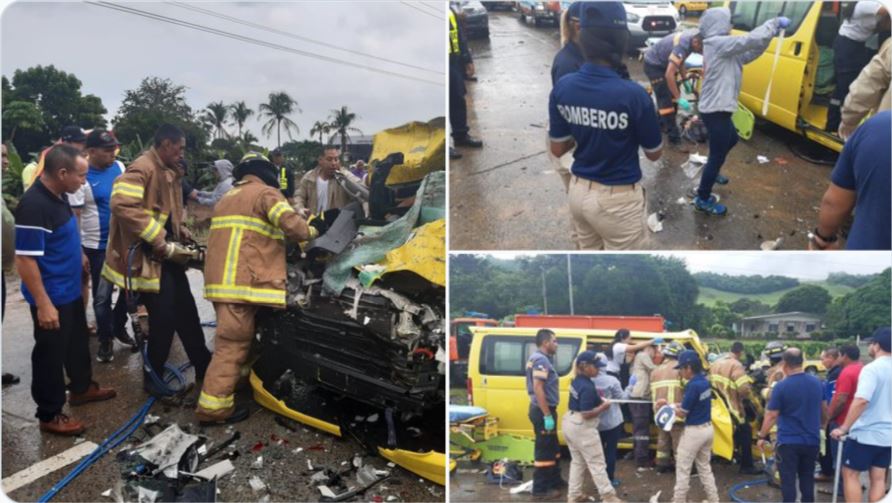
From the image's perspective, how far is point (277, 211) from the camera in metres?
3.54

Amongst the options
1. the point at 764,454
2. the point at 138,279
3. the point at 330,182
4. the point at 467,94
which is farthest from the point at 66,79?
the point at 764,454

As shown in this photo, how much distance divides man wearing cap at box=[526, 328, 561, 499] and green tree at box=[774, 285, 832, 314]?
1.24 m

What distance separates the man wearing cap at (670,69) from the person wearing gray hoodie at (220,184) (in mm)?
3219

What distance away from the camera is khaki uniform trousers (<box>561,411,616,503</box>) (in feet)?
11.8

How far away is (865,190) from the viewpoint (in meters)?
2.67

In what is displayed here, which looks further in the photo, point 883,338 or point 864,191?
point 883,338

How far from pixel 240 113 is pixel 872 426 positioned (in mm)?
4114

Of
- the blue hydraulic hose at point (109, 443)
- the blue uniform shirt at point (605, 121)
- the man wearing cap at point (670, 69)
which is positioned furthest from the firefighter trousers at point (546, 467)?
the man wearing cap at point (670, 69)

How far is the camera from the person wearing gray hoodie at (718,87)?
4.09m

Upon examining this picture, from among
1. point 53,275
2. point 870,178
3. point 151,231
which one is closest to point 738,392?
point 870,178

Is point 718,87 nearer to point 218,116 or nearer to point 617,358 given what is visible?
point 617,358

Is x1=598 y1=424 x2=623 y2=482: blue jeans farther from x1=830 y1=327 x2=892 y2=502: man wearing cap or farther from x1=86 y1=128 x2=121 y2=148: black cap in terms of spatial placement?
x1=86 y1=128 x2=121 y2=148: black cap

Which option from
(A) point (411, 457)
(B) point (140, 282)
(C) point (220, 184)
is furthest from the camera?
(C) point (220, 184)

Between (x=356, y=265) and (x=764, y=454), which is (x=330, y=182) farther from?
(x=764, y=454)
